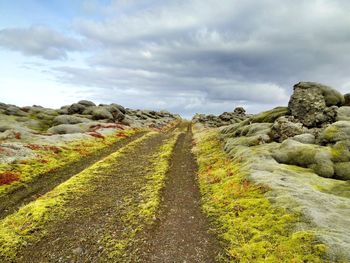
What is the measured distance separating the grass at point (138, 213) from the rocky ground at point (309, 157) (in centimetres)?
932

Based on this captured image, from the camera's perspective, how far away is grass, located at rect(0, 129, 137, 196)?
3351 centimetres

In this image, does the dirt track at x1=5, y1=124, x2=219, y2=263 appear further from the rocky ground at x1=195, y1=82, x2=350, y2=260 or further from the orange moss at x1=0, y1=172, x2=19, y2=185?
the orange moss at x1=0, y1=172, x2=19, y2=185

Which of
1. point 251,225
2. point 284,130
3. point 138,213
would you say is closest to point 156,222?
point 138,213

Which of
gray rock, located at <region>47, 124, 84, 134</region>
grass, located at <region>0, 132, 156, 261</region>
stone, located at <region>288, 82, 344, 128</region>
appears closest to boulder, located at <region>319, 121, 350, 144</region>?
stone, located at <region>288, 82, 344, 128</region>

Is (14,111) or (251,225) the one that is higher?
(14,111)

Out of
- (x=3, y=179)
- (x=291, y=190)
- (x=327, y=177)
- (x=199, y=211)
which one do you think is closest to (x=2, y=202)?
(x=3, y=179)

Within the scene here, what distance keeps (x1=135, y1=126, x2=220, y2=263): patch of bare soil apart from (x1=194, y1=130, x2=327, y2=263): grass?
80 centimetres

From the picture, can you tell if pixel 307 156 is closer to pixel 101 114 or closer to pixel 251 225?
pixel 251 225

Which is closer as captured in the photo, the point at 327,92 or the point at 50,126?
the point at 327,92

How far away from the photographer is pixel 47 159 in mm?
41594

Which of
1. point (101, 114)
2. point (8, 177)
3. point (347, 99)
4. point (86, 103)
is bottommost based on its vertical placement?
point (8, 177)

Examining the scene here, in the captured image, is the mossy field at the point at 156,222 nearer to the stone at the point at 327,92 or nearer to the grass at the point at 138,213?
the grass at the point at 138,213

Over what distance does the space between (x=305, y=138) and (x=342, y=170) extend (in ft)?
31.0

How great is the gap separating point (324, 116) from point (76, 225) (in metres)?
40.9
